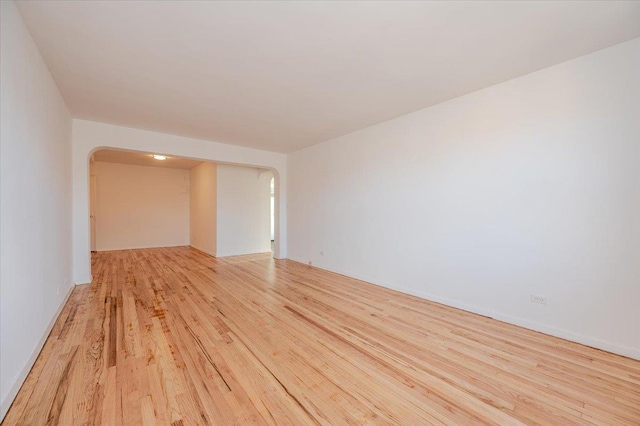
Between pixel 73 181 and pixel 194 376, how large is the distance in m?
4.09

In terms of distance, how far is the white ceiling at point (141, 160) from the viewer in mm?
6464

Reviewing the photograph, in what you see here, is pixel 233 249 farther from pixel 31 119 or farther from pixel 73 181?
pixel 31 119

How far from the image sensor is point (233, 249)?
7031 mm

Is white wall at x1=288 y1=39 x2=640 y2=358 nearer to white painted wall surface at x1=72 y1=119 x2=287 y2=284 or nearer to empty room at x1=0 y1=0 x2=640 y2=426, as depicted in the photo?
empty room at x1=0 y1=0 x2=640 y2=426

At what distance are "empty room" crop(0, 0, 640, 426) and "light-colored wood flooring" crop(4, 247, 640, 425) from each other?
0.06ft

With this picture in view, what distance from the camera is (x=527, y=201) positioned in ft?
9.05

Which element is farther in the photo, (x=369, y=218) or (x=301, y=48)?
(x=369, y=218)

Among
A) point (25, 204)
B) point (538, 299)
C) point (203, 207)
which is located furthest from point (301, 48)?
point (203, 207)

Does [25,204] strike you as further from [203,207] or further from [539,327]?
[203,207]

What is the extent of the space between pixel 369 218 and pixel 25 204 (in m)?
4.02

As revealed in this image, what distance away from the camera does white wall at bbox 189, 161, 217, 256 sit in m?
6.95

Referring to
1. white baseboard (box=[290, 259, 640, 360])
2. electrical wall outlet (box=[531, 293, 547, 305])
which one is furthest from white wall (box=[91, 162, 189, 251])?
electrical wall outlet (box=[531, 293, 547, 305])

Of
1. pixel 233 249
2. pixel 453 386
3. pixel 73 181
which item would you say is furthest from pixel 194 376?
pixel 233 249

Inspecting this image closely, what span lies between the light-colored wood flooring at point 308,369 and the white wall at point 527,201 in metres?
0.36
